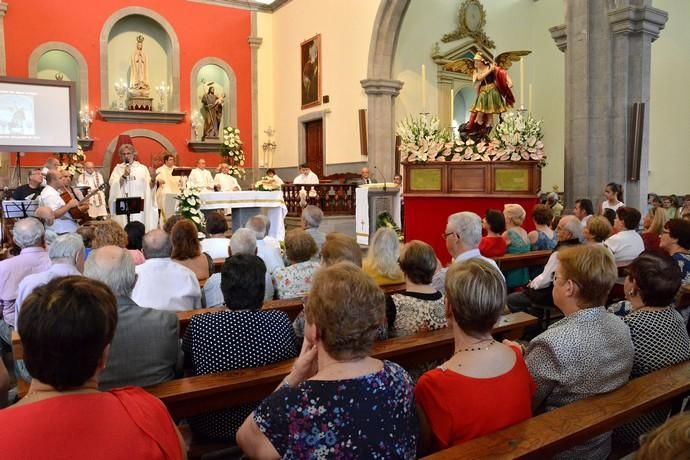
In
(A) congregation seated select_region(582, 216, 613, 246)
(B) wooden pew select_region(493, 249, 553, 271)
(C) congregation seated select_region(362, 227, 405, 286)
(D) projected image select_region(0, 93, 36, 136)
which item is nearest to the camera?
(C) congregation seated select_region(362, 227, 405, 286)

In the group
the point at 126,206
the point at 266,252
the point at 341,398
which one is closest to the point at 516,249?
the point at 266,252

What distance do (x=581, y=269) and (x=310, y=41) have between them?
12.7m

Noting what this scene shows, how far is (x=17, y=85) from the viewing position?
842cm

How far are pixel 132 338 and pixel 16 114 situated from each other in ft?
24.6

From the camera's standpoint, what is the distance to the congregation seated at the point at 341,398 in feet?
4.80

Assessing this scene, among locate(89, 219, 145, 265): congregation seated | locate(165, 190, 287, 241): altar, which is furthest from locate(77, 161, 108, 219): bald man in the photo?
locate(89, 219, 145, 265): congregation seated

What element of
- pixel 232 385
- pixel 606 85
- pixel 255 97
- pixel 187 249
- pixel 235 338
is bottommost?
pixel 232 385

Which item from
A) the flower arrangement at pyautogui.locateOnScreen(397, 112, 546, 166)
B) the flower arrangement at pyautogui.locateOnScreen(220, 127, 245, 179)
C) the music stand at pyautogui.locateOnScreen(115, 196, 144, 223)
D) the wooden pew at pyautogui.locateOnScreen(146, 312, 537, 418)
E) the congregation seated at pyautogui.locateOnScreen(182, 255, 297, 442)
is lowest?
the wooden pew at pyautogui.locateOnScreen(146, 312, 537, 418)

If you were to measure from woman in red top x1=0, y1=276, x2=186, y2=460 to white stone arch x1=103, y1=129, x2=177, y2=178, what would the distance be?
12.8 metres

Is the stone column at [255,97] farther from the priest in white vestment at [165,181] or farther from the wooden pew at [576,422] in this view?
the wooden pew at [576,422]

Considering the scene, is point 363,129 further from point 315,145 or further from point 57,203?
point 57,203

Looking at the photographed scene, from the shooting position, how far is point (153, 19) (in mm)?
13938

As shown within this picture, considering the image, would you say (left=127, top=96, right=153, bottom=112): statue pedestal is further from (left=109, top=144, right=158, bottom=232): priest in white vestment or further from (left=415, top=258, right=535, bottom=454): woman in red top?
(left=415, top=258, right=535, bottom=454): woman in red top

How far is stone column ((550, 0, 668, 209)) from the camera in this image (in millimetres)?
7211
